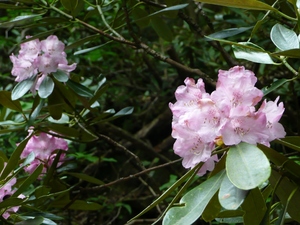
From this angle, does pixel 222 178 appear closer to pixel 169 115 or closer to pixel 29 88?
pixel 29 88

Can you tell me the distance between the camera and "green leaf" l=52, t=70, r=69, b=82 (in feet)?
4.75

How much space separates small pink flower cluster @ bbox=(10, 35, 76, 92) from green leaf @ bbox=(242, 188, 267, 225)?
2.73 ft

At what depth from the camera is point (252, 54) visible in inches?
33.7

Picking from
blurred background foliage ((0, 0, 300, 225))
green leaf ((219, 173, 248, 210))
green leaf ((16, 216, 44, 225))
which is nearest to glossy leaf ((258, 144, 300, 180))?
green leaf ((219, 173, 248, 210))

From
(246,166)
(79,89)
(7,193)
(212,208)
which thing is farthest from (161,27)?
(246,166)

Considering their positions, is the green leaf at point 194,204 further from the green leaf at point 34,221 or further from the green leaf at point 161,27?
the green leaf at point 161,27

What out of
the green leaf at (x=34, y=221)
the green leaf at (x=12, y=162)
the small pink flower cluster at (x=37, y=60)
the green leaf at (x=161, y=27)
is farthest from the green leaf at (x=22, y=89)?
the green leaf at (x=161, y=27)

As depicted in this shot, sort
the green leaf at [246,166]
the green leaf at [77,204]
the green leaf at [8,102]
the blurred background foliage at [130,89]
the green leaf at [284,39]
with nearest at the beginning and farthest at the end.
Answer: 1. the green leaf at [246,166]
2. the green leaf at [284,39]
3. the green leaf at [8,102]
4. the green leaf at [77,204]
5. the blurred background foliage at [130,89]

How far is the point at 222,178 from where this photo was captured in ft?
2.49

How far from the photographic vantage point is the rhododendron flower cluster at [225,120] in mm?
753

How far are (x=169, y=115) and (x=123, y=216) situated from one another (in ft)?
1.85

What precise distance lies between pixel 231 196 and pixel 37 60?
0.90m

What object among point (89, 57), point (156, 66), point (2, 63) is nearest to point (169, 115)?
point (156, 66)

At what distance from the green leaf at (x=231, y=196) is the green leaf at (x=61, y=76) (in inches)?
32.6
